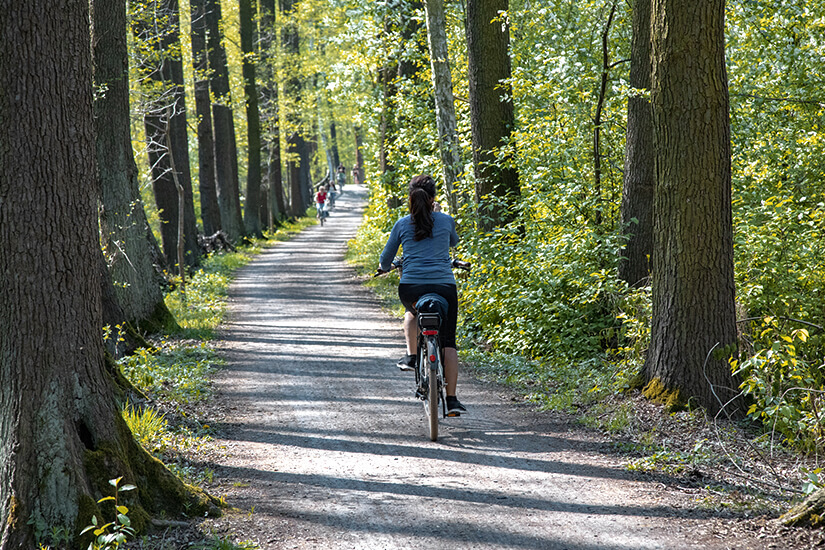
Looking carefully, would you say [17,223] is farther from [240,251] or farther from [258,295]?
[240,251]

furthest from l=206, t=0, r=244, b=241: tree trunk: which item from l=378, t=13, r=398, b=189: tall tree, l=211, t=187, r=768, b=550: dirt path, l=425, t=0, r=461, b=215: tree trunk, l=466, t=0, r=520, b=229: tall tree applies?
l=211, t=187, r=768, b=550: dirt path

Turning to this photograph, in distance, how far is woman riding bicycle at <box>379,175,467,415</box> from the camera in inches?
273

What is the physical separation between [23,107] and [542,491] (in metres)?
4.15

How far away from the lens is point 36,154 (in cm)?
427

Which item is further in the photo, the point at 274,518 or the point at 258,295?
the point at 258,295

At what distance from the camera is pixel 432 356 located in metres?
6.57

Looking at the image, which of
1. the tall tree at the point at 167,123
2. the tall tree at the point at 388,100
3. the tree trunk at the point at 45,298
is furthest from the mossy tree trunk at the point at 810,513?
the tall tree at the point at 388,100

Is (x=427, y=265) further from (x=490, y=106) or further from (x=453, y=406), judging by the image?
(x=490, y=106)

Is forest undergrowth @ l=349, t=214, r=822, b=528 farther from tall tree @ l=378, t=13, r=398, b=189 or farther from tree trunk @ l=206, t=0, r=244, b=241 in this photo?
tree trunk @ l=206, t=0, r=244, b=241

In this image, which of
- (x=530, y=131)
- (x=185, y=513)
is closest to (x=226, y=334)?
(x=530, y=131)

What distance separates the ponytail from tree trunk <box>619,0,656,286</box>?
336 cm

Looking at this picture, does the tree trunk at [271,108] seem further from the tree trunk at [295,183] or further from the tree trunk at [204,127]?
the tree trunk at [204,127]

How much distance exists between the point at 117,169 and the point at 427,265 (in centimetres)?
→ 628

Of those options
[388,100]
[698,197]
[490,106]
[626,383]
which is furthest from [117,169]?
[388,100]
